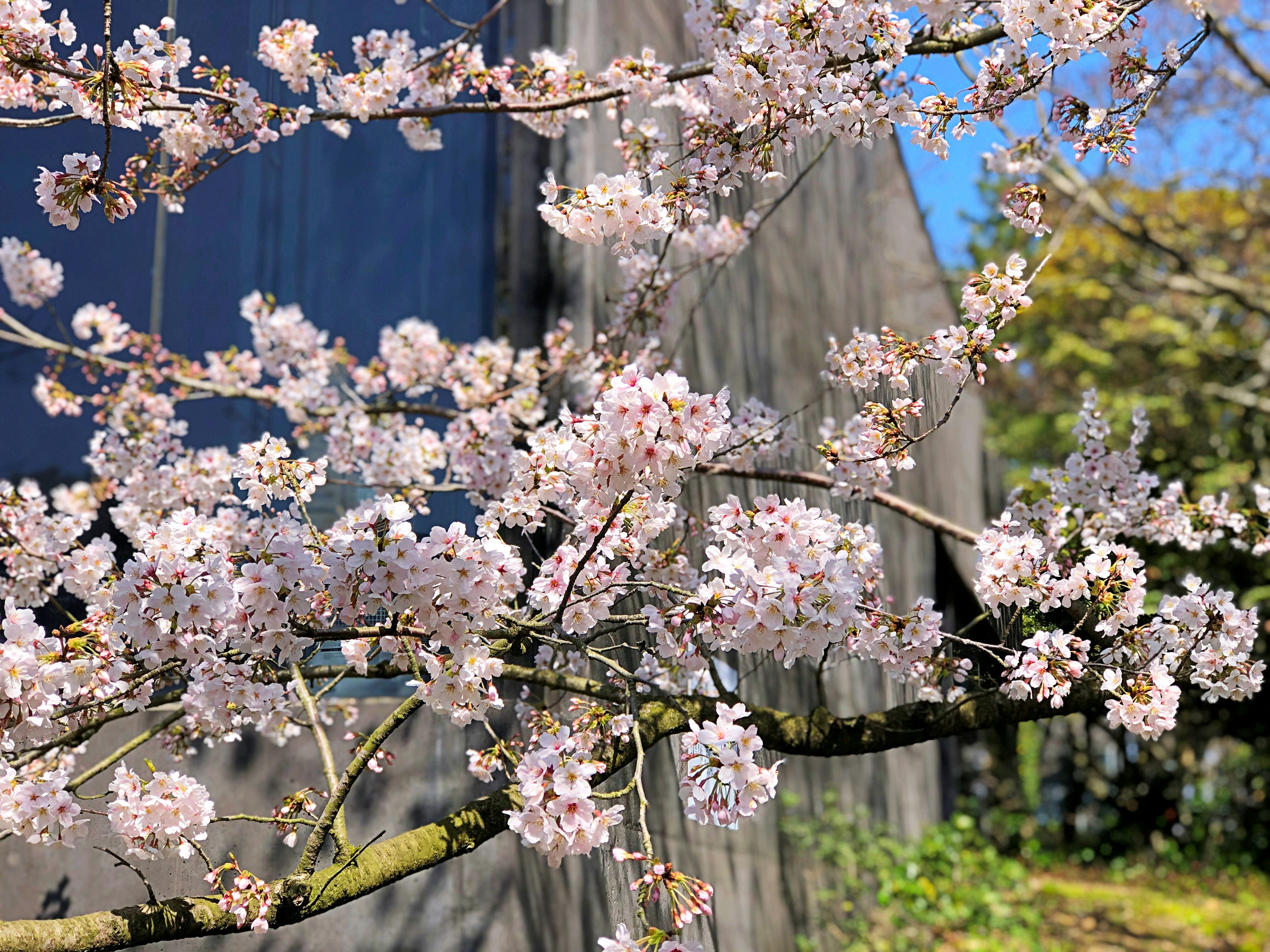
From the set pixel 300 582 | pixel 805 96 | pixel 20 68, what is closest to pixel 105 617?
pixel 300 582

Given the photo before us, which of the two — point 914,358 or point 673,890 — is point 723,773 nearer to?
point 673,890

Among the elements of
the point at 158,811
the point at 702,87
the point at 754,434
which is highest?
the point at 702,87

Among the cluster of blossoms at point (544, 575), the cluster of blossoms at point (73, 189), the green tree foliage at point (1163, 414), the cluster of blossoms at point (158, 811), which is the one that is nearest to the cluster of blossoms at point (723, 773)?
the cluster of blossoms at point (544, 575)

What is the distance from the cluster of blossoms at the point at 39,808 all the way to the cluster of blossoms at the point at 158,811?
62 millimetres

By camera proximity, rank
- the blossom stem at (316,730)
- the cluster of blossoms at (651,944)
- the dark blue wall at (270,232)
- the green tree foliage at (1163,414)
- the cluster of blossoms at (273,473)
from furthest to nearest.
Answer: the green tree foliage at (1163,414)
the dark blue wall at (270,232)
the cluster of blossoms at (273,473)
the blossom stem at (316,730)
the cluster of blossoms at (651,944)

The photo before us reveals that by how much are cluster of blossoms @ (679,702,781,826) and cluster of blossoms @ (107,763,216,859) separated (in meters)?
0.79

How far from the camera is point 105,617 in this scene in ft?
5.68

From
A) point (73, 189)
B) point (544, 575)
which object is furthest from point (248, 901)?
point (73, 189)

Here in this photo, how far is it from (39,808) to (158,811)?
0.18 m

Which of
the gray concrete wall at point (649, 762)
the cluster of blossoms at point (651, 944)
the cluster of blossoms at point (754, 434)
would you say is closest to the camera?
the cluster of blossoms at point (651, 944)

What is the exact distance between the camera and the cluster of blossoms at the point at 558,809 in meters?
1.47

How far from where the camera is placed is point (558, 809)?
1.46 m

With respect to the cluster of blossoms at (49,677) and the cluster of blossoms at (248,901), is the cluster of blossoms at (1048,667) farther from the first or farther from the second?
the cluster of blossoms at (49,677)

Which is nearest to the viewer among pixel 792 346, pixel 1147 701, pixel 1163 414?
pixel 1147 701
